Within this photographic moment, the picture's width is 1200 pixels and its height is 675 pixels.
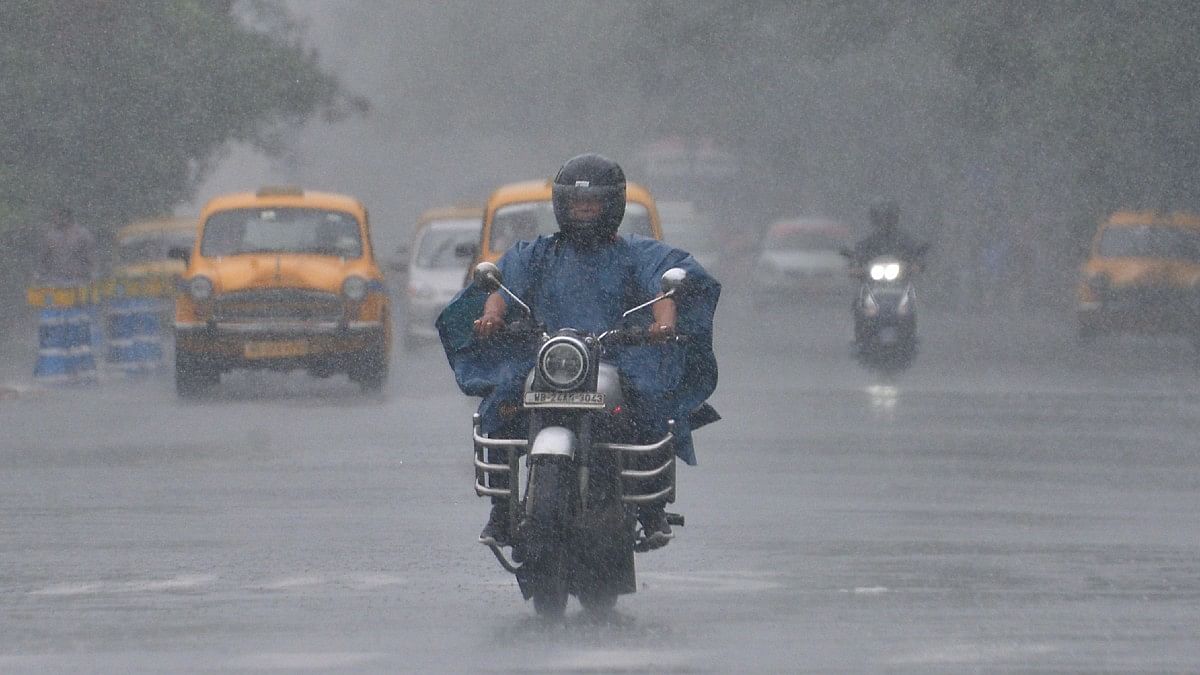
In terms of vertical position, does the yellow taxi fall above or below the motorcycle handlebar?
above

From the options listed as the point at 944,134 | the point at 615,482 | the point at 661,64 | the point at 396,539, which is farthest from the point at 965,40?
the point at 615,482

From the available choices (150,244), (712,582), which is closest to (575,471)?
(712,582)

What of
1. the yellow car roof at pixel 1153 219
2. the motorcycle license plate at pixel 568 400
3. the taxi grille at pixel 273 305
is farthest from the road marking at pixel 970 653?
the yellow car roof at pixel 1153 219

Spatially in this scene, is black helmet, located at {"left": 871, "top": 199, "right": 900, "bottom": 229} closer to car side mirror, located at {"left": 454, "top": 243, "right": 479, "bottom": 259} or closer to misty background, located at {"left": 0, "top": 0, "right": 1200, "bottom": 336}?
car side mirror, located at {"left": 454, "top": 243, "right": 479, "bottom": 259}

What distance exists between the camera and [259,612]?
905cm

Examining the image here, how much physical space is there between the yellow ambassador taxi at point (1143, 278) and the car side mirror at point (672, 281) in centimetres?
2031

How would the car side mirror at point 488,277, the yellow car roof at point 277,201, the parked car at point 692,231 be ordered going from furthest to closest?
the parked car at point 692,231, the yellow car roof at point 277,201, the car side mirror at point 488,277

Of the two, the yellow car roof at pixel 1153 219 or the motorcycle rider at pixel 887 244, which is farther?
the yellow car roof at pixel 1153 219

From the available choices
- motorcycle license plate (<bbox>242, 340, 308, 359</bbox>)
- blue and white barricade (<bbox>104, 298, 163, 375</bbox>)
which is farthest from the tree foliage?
motorcycle license plate (<bbox>242, 340, 308, 359</bbox>)

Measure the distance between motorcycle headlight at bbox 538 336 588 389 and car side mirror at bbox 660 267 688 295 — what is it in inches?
15.2

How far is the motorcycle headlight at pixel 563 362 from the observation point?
8562 millimetres

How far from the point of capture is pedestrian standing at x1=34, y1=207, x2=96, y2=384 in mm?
24547

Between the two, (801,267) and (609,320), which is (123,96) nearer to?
(801,267)

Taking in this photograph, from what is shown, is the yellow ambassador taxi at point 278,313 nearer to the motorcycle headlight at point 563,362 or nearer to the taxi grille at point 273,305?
the taxi grille at point 273,305
